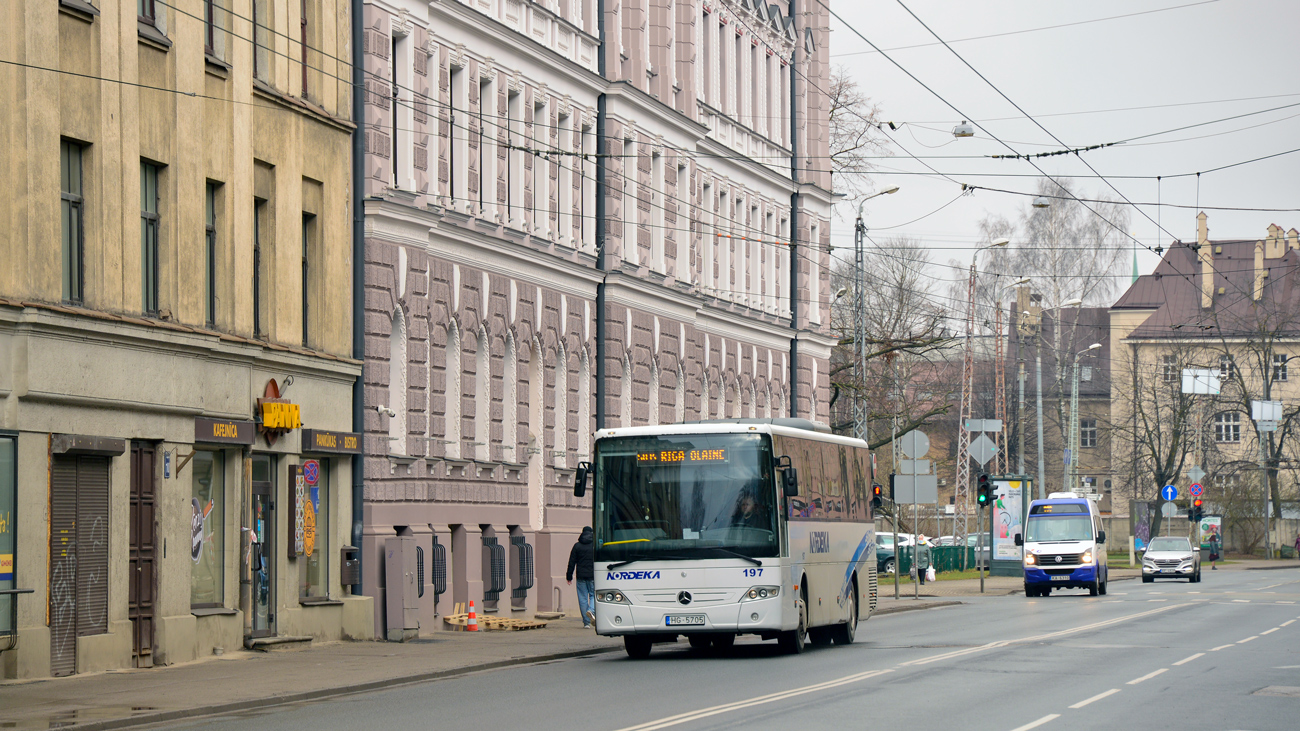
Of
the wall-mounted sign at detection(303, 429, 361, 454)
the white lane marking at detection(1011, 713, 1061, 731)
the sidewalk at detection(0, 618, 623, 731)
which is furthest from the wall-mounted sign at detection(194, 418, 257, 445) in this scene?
the white lane marking at detection(1011, 713, 1061, 731)

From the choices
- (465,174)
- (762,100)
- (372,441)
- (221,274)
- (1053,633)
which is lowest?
(1053,633)

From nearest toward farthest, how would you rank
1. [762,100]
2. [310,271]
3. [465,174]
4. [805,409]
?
[310,271] < [465,174] < [762,100] < [805,409]

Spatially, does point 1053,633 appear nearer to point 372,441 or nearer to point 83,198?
point 372,441

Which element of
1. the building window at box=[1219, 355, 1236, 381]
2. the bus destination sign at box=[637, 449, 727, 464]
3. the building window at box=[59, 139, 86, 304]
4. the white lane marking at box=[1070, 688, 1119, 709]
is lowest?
the white lane marking at box=[1070, 688, 1119, 709]

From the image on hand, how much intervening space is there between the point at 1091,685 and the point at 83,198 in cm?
1239

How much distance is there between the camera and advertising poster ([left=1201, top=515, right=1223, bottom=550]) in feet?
269

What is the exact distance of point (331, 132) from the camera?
2777cm

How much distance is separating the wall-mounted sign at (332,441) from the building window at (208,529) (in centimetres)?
213

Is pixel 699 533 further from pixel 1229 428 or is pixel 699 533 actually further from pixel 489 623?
pixel 1229 428

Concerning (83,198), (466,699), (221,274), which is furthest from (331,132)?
(466,699)

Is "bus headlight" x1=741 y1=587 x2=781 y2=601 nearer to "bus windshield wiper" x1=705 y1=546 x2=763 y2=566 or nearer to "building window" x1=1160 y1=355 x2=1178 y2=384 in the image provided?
"bus windshield wiper" x1=705 y1=546 x2=763 y2=566

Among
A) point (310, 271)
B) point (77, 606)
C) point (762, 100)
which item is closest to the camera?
point (77, 606)

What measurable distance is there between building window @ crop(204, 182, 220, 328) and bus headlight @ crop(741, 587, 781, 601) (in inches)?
310

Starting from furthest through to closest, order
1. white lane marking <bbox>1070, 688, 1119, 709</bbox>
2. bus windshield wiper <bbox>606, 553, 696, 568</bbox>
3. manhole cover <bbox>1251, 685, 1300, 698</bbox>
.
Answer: bus windshield wiper <bbox>606, 553, 696, 568</bbox> → manhole cover <bbox>1251, 685, 1300, 698</bbox> → white lane marking <bbox>1070, 688, 1119, 709</bbox>
